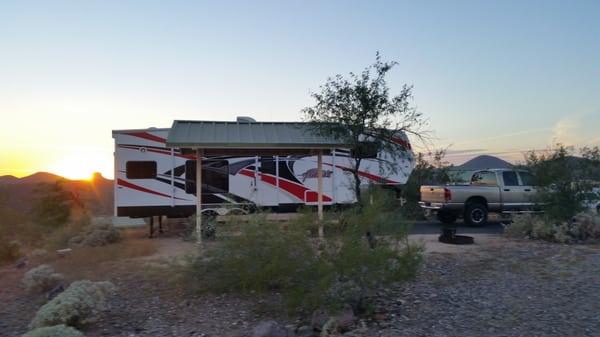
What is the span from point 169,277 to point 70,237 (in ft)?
21.5

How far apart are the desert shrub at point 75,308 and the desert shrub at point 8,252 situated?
19.5 ft

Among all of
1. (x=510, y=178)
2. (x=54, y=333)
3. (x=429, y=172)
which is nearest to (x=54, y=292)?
(x=54, y=333)

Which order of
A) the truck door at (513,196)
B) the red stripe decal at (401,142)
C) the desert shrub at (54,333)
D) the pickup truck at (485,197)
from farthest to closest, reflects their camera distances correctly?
the truck door at (513,196), the pickup truck at (485,197), the red stripe decal at (401,142), the desert shrub at (54,333)

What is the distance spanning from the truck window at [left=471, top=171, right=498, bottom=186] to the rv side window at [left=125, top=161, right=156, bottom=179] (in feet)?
34.2

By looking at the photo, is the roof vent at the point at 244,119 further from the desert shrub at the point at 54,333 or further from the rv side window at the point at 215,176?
the desert shrub at the point at 54,333

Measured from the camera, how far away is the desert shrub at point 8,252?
11867 mm

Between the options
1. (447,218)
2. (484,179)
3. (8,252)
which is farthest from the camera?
(447,218)

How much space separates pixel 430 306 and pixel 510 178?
11.5 meters

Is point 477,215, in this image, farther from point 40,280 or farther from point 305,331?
point 40,280

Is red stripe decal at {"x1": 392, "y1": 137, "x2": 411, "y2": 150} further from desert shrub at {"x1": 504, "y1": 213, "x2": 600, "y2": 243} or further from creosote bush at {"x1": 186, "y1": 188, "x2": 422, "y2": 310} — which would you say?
desert shrub at {"x1": 504, "y1": 213, "x2": 600, "y2": 243}

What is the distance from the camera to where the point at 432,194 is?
17.2m

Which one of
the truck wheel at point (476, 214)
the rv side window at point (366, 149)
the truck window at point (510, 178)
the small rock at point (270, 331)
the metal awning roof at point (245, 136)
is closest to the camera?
the small rock at point (270, 331)

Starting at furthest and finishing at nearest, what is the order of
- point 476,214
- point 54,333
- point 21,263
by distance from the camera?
point 476,214 < point 21,263 < point 54,333

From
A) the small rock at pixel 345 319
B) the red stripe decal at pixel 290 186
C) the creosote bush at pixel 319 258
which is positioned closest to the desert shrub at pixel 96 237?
the red stripe decal at pixel 290 186
